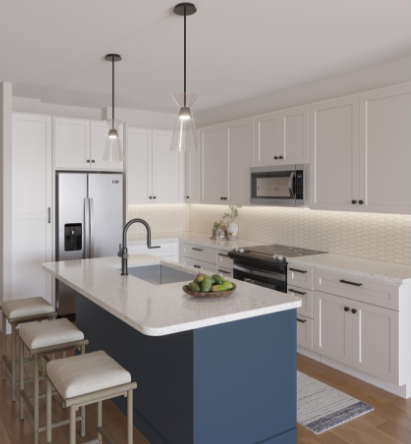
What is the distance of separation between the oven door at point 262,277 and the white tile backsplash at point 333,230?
674mm

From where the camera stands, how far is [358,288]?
11.7ft

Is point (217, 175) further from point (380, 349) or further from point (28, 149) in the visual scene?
point (380, 349)

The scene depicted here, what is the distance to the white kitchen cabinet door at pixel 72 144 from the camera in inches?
203

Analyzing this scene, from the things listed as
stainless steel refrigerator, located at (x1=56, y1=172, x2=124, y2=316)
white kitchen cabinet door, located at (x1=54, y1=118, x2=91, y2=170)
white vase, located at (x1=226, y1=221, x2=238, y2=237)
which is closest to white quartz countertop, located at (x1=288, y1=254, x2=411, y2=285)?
white vase, located at (x1=226, y1=221, x2=238, y2=237)

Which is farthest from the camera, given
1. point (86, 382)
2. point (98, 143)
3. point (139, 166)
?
point (139, 166)

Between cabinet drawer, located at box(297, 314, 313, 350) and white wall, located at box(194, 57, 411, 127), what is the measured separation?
219 cm

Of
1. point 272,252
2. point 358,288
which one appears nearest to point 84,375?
point 358,288

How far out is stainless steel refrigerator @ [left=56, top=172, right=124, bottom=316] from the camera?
16.9ft

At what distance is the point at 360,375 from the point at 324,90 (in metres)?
2.73

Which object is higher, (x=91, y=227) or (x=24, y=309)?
(x=91, y=227)

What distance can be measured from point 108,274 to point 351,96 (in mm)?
2590

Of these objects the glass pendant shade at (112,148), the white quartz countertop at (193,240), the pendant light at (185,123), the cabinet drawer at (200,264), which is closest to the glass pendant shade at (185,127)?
the pendant light at (185,123)

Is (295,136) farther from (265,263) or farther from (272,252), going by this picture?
(265,263)

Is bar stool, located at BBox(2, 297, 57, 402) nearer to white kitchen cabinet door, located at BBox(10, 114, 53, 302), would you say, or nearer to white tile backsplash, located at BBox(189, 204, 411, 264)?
white kitchen cabinet door, located at BBox(10, 114, 53, 302)
